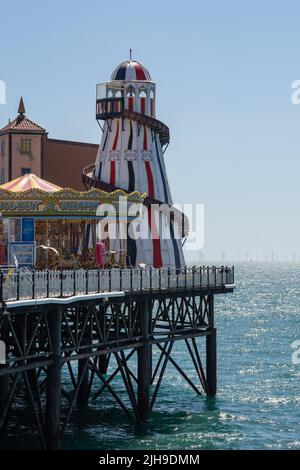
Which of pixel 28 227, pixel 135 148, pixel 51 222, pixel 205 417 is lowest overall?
pixel 205 417

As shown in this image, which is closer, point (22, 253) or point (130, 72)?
point (22, 253)

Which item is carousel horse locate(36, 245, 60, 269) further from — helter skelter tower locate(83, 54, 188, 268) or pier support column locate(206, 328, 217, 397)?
helter skelter tower locate(83, 54, 188, 268)

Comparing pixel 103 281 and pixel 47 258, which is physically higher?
pixel 47 258

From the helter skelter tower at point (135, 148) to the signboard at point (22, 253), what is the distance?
1927 centimetres

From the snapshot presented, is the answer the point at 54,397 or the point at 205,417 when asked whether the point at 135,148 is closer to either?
the point at 205,417

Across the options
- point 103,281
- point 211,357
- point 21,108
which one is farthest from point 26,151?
point 103,281

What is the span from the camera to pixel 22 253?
47156 mm

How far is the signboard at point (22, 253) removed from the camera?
4672 cm

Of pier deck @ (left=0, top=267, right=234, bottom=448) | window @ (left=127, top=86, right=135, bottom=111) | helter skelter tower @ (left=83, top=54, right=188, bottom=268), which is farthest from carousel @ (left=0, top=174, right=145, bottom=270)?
window @ (left=127, top=86, right=135, bottom=111)

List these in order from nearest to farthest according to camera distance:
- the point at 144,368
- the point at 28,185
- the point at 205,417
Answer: the point at 144,368 → the point at 205,417 → the point at 28,185

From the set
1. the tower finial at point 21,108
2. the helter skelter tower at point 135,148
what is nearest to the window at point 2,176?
the tower finial at point 21,108

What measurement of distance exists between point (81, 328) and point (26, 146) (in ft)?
100.0

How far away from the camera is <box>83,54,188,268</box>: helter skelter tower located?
66.5 meters

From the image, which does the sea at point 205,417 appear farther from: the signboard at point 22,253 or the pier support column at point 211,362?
the signboard at point 22,253
